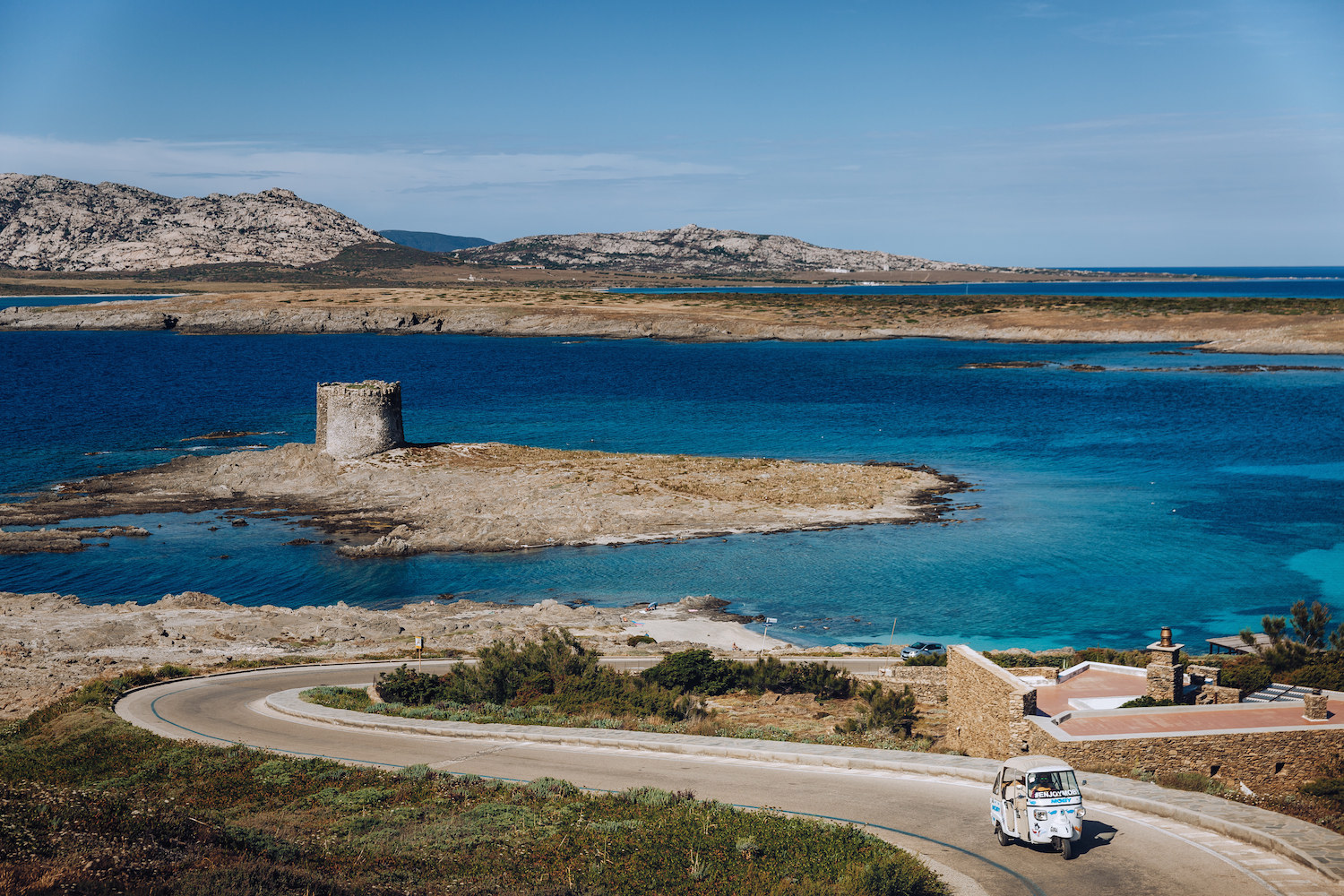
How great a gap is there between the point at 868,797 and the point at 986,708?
12.6 ft

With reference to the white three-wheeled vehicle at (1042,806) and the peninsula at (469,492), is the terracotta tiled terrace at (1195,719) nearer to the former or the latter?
the white three-wheeled vehicle at (1042,806)

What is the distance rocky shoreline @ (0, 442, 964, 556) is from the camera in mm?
39562

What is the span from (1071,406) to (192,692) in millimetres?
66318

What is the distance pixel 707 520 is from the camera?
4072cm

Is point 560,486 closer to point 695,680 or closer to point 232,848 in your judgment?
point 695,680

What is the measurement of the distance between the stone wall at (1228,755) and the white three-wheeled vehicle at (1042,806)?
342cm

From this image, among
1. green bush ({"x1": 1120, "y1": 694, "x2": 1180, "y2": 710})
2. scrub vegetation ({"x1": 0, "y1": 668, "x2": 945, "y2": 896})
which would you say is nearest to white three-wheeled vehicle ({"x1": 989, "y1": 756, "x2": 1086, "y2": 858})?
scrub vegetation ({"x1": 0, "y1": 668, "x2": 945, "y2": 896})

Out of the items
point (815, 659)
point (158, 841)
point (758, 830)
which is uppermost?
point (158, 841)

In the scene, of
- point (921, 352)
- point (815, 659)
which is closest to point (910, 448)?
point (815, 659)

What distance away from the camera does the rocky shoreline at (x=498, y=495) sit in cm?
3956

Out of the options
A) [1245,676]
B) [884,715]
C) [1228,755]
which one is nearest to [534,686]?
[884,715]

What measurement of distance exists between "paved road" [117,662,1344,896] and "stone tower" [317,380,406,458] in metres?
24.9

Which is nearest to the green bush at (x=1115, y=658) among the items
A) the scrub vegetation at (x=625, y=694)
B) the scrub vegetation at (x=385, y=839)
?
the scrub vegetation at (x=625, y=694)

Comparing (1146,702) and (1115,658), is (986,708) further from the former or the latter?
(1115,658)
